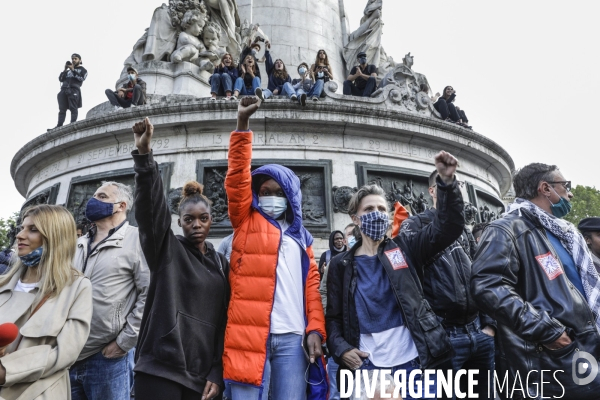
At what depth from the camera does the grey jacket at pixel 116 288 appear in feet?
11.1

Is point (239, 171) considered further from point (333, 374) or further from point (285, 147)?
point (285, 147)

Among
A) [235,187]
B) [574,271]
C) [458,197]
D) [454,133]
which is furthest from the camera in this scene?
[454,133]

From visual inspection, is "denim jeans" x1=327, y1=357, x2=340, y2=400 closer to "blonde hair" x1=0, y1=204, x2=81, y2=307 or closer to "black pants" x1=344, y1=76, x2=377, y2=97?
"blonde hair" x1=0, y1=204, x2=81, y2=307

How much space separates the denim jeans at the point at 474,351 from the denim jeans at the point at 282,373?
1.26 meters

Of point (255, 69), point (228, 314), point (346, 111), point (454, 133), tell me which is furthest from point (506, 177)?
point (228, 314)

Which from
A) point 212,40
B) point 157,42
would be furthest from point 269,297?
point 157,42

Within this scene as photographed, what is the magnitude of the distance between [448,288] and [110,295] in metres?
2.48

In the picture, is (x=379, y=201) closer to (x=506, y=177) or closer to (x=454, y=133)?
(x=454, y=133)

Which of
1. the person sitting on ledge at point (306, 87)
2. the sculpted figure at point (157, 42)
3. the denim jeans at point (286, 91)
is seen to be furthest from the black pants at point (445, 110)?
the sculpted figure at point (157, 42)

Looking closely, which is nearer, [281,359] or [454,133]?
[281,359]

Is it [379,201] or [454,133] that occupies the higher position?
[454,133]

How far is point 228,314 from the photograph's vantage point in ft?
10.6

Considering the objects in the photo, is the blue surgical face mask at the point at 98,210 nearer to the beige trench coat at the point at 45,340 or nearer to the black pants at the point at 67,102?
the beige trench coat at the point at 45,340

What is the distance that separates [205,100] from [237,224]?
23.7 ft
